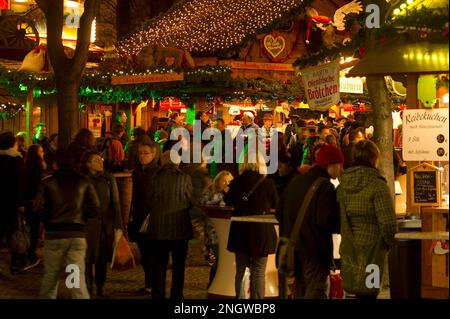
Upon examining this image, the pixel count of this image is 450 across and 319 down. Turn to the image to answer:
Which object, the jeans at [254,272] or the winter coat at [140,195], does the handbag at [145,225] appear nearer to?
the winter coat at [140,195]

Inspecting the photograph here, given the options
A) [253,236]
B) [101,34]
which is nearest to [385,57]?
[253,236]

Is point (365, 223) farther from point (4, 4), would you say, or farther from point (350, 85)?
point (4, 4)

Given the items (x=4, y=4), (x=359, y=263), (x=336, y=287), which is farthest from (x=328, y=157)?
(x=4, y=4)

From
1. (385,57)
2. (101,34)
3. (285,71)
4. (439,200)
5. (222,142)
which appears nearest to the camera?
(385,57)

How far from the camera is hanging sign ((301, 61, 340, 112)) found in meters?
11.2

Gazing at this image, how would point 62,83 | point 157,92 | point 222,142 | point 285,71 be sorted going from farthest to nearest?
point 285,71, point 157,92, point 222,142, point 62,83

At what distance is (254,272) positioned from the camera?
9055 millimetres

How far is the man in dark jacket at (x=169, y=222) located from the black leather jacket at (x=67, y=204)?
3.77 feet

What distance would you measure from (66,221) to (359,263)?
299cm

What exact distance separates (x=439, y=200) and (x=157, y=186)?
357 cm
